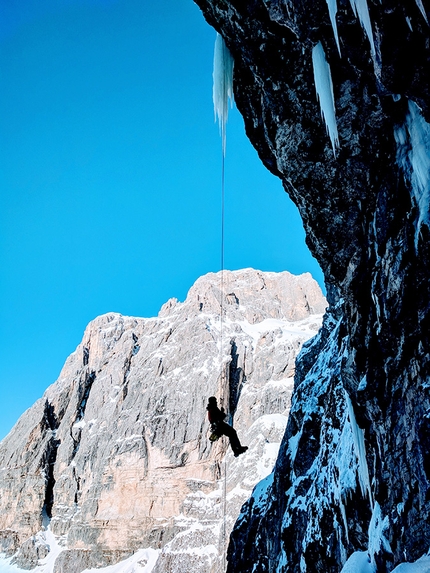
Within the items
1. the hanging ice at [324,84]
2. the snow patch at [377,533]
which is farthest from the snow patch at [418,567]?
the hanging ice at [324,84]

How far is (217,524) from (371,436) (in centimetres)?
6013

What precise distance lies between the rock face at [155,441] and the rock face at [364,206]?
5242 cm

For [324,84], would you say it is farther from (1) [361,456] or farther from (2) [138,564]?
→ (2) [138,564]

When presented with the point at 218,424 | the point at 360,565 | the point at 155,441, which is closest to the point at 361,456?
the point at 360,565

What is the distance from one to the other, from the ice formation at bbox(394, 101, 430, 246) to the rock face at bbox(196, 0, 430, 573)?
0.03 metres

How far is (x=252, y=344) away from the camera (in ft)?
275

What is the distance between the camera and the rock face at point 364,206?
614 centimetres

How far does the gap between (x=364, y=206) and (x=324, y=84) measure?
2261 millimetres

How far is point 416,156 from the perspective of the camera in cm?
672

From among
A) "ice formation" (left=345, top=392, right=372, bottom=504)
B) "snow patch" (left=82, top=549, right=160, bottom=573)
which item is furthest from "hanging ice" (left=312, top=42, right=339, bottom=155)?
"snow patch" (left=82, top=549, right=160, bottom=573)

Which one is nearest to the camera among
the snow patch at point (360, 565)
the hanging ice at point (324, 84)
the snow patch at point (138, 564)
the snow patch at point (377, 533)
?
the snow patch at point (360, 565)

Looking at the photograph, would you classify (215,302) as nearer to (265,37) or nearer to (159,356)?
(159,356)

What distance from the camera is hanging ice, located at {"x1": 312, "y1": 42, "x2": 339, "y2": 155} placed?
307 inches

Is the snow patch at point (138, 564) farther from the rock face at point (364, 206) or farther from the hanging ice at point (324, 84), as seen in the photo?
the hanging ice at point (324, 84)
